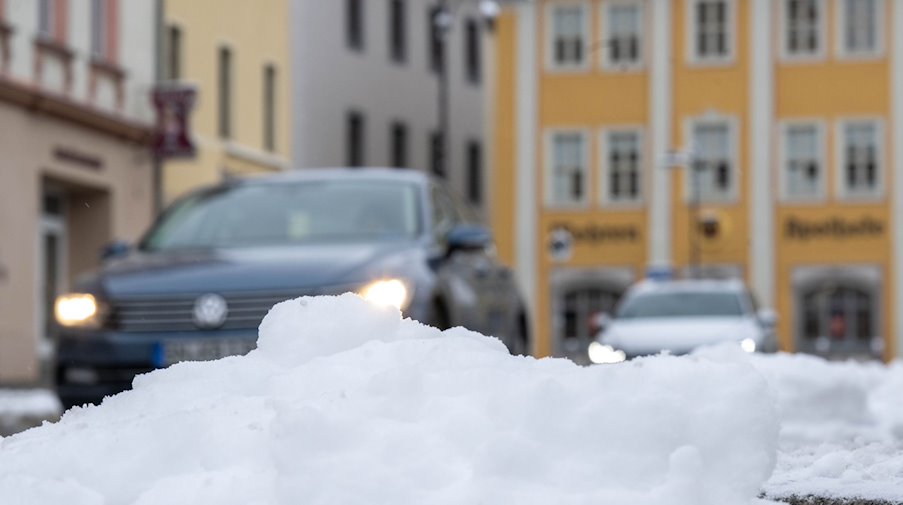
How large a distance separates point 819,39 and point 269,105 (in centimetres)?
1443

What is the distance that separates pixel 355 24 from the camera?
2014 inches

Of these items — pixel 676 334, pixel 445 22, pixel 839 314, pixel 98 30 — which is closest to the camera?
pixel 676 334

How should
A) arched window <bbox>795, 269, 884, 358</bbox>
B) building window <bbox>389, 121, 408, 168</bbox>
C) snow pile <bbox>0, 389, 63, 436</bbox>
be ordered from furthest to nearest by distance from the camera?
building window <bbox>389, 121, 408, 168</bbox>, arched window <bbox>795, 269, 884, 358</bbox>, snow pile <bbox>0, 389, 63, 436</bbox>

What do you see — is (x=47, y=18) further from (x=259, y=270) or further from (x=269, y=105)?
(x=259, y=270)

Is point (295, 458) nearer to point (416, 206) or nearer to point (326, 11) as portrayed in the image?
point (416, 206)

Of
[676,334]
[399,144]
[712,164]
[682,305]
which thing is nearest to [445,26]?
[399,144]

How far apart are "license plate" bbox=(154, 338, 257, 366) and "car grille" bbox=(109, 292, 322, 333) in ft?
0.22

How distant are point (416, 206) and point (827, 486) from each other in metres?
6.91

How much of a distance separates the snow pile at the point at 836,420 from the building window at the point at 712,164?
35.9 meters

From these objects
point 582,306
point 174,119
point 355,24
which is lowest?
point 582,306

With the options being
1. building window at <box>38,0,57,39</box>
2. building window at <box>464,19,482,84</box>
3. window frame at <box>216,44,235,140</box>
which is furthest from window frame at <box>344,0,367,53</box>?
building window at <box>38,0,57,39</box>

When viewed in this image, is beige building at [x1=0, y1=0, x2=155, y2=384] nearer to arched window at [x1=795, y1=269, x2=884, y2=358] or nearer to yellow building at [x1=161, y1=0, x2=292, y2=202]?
yellow building at [x1=161, y1=0, x2=292, y2=202]

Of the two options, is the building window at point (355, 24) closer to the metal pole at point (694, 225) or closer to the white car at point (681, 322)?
the metal pole at point (694, 225)

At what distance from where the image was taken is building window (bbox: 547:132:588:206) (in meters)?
50.6
